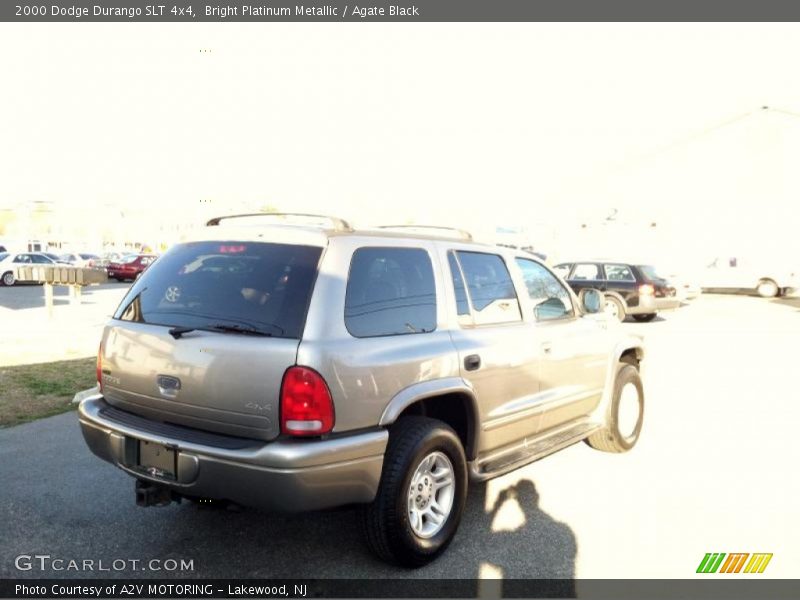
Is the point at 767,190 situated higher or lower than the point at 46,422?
higher

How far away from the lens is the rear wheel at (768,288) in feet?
87.9

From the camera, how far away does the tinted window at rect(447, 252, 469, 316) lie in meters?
4.09

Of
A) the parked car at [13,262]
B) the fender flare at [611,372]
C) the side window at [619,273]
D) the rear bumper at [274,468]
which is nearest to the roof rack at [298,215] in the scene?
the rear bumper at [274,468]

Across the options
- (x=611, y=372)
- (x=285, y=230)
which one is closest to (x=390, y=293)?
(x=285, y=230)

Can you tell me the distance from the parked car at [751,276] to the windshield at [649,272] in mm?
11908

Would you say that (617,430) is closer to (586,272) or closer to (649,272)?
Answer: (649,272)

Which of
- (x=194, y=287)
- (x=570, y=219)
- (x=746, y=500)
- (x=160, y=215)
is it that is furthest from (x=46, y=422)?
(x=160, y=215)

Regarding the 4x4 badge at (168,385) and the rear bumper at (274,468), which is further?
the 4x4 badge at (168,385)

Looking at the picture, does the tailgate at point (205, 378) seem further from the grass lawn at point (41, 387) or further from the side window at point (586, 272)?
the side window at point (586, 272)

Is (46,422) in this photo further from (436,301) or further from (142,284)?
(436,301)

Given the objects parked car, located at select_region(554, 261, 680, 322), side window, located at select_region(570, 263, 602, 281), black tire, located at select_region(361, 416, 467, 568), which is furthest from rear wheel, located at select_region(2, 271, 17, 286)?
black tire, located at select_region(361, 416, 467, 568)

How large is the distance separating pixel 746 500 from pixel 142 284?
4393mm

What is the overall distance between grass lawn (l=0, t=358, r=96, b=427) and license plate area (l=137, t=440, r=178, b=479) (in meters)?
3.69

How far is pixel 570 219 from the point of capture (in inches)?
2111
